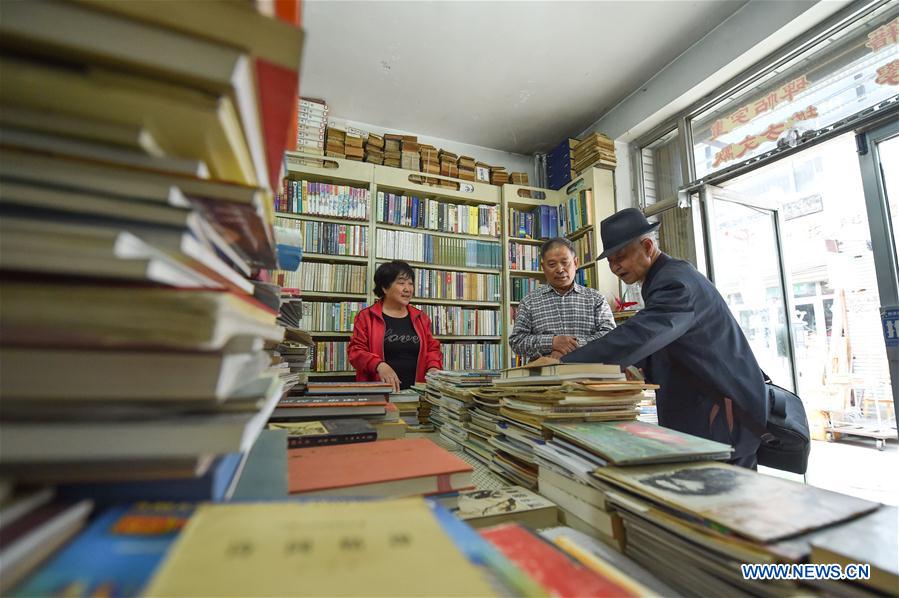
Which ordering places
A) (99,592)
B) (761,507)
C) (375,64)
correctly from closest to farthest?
(99,592) → (761,507) → (375,64)

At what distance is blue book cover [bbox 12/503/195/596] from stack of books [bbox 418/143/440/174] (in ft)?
11.7

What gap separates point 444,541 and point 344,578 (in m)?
0.08

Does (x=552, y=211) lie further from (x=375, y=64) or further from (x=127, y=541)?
(x=127, y=541)

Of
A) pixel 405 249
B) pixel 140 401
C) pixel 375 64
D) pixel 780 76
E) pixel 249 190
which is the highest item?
pixel 375 64

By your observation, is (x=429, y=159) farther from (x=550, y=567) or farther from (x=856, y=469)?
(x=856, y=469)

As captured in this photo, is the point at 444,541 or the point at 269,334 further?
the point at 269,334

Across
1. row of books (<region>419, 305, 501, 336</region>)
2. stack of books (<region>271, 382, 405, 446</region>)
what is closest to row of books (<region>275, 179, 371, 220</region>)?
row of books (<region>419, 305, 501, 336</region>)

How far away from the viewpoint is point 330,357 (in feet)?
10.3

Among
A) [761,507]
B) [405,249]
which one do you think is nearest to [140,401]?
[761,507]

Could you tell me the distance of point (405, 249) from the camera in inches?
136

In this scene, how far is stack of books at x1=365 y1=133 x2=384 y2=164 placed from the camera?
3.50 metres

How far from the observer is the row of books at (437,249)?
3.41 meters

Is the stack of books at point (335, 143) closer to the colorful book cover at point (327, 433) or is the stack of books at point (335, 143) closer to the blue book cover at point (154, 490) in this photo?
the colorful book cover at point (327, 433)

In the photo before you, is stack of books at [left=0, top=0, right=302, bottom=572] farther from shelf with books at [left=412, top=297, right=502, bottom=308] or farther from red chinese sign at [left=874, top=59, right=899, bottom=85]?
shelf with books at [left=412, top=297, right=502, bottom=308]
